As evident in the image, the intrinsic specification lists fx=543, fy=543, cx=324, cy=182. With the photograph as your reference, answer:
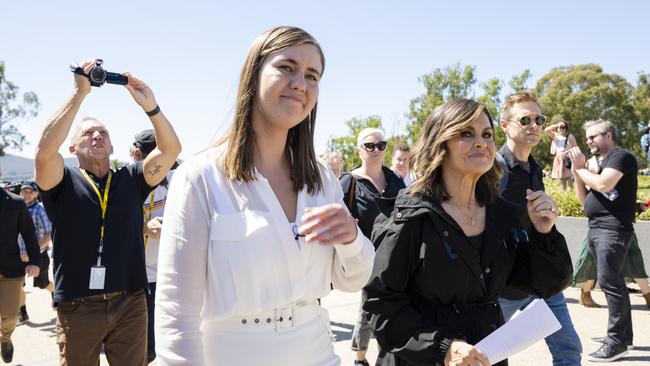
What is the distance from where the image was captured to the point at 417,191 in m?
2.79

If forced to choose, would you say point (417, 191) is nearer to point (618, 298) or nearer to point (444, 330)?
point (444, 330)

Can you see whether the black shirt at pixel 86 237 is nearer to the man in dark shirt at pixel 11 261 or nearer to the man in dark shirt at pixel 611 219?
the man in dark shirt at pixel 11 261

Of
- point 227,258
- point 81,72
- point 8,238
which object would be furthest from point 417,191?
point 8,238

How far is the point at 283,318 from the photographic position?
183cm

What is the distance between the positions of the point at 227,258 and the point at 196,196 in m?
0.23

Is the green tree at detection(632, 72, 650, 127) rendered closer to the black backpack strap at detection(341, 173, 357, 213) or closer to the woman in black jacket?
the black backpack strap at detection(341, 173, 357, 213)

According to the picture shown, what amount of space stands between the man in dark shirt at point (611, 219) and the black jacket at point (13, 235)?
6.21 meters

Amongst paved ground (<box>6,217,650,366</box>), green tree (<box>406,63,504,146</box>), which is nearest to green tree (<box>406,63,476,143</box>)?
green tree (<box>406,63,504,146</box>)

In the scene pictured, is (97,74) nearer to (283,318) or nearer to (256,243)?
(256,243)

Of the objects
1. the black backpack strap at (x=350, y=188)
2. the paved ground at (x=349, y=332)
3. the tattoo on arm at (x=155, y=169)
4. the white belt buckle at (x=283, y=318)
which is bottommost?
the paved ground at (x=349, y=332)

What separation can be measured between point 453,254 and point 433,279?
6.0 inches

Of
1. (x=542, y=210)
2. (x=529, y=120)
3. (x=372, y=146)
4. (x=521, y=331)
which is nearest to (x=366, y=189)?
(x=372, y=146)

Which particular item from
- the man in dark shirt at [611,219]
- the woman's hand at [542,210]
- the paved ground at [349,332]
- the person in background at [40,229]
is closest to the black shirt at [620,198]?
the man in dark shirt at [611,219]

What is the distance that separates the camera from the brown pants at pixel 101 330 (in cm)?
372
